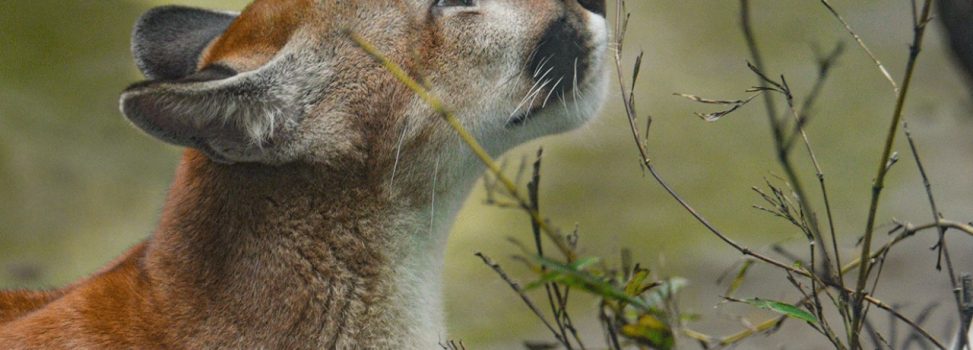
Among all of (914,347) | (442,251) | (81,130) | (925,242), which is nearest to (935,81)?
(925,242)

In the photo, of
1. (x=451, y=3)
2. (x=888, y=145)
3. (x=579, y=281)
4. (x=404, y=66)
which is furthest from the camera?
(x=451, y=3)

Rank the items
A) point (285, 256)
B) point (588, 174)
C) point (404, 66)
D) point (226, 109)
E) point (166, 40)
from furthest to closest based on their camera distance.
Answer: point (588, 174) → point (166, 40) → point (404, 66) → point (285, 256) → point (226, 109)

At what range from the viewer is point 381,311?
405 cm

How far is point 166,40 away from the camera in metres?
5.02

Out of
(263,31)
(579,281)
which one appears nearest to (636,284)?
(579,281)

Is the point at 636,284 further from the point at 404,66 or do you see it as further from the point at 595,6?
the point at 595,6

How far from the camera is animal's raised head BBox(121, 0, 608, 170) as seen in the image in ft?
13.0

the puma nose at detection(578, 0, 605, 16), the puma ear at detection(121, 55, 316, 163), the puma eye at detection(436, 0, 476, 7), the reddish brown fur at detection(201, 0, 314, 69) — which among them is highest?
the puma nose at detection(578, 0, 605, 16)

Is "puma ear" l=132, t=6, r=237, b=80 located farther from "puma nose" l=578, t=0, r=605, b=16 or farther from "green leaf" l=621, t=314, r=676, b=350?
"green leaf" l=621, t=314, r=676, b=350

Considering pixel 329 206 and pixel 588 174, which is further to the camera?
pixel 588 174

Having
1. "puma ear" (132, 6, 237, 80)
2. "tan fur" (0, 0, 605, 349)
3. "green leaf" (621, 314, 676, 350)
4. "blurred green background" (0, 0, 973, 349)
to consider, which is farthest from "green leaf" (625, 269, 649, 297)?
"blurred green background" (0, 0, 973, 349)

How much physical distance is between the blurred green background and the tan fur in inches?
172

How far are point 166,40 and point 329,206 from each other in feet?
4.94

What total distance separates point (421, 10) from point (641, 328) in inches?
73.4
